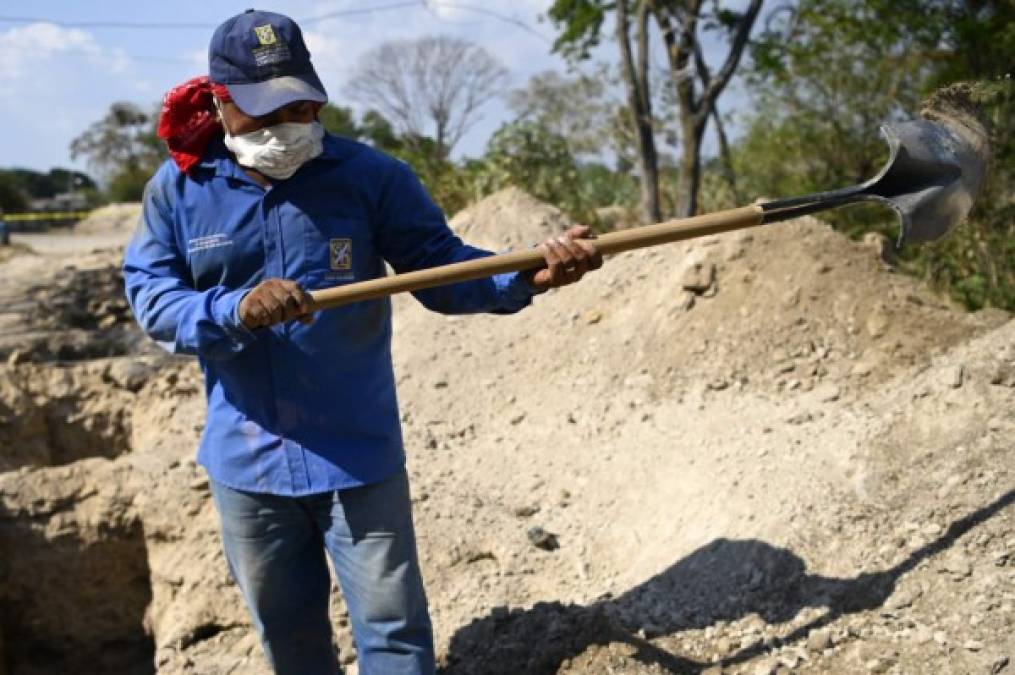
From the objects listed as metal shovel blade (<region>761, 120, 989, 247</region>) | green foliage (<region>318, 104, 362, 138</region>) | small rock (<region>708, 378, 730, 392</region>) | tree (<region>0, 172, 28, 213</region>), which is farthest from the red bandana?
tree (<region>0, 172, 28, 213</region>)

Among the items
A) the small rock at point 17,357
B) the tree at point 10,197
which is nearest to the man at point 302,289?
the small rock at point 17,357

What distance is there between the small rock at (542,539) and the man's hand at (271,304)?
202 centimetres

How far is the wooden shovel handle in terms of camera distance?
7.57ft

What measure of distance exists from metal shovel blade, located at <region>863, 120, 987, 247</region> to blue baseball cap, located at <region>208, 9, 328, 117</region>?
5.06ft

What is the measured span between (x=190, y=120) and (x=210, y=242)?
0.32 metres

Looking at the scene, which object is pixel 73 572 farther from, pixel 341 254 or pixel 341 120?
pixel 341 120

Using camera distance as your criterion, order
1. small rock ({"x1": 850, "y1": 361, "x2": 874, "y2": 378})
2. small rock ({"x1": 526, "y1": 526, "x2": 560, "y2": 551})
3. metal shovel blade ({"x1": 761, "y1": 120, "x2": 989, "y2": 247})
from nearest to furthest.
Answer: metal shovel blade ({"x1": 761, "y1": 120, "x2": 989, "y2": 247})
small rock ({"x1": 526, "y1": 526, "x2": 560, "y2": 551})
small rock ({"x1": 850, "y1": 361, "x2": 874, "y2": 378})

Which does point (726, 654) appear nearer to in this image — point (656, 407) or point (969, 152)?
point (969, 152)

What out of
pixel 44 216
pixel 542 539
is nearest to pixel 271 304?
pixel 542 539

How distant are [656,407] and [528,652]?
2.28 metres

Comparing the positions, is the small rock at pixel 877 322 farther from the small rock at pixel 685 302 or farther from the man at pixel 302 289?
the man at pixel 302 289

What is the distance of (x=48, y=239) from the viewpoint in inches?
999

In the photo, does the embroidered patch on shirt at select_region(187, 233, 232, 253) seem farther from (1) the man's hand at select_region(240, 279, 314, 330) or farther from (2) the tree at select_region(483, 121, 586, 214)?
(2) the tree at select_region(483, 121, 586, 214)

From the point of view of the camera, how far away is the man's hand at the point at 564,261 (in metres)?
2.35
